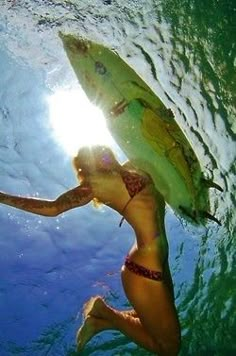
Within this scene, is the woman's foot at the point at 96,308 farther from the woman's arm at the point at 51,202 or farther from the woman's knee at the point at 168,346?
the woman's arm at the point at 51,202

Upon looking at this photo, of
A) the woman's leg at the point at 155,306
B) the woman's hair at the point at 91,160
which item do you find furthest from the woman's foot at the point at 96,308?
the woman's hair at the point at 91,160

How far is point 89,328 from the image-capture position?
6.86 m

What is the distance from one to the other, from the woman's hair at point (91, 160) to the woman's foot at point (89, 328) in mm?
2454

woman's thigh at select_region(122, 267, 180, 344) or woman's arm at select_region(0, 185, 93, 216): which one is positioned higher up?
woman's arm at select_region(0, 185, 93, 216)

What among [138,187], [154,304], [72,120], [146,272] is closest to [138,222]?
[138,187]

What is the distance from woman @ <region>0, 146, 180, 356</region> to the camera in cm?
556

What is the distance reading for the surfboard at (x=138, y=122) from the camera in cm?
579

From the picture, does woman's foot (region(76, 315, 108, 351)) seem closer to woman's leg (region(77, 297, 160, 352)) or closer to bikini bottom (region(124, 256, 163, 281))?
woman's leg (region(77, 297, 160, 352))

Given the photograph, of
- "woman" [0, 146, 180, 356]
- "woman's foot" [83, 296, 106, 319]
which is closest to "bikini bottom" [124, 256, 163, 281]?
"woman" [0, 146, 180, 356]

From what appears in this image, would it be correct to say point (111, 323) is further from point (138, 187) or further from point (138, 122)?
point (138, 122)

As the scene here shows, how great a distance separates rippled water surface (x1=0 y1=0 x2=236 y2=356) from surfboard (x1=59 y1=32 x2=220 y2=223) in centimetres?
352

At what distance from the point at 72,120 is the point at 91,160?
583 cm

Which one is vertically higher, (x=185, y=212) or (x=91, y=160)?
(x=91, y=160)

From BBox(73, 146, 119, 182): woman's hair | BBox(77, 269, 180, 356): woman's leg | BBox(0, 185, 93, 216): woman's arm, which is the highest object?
BBox(73, 146, 119, 182): woman's hair
